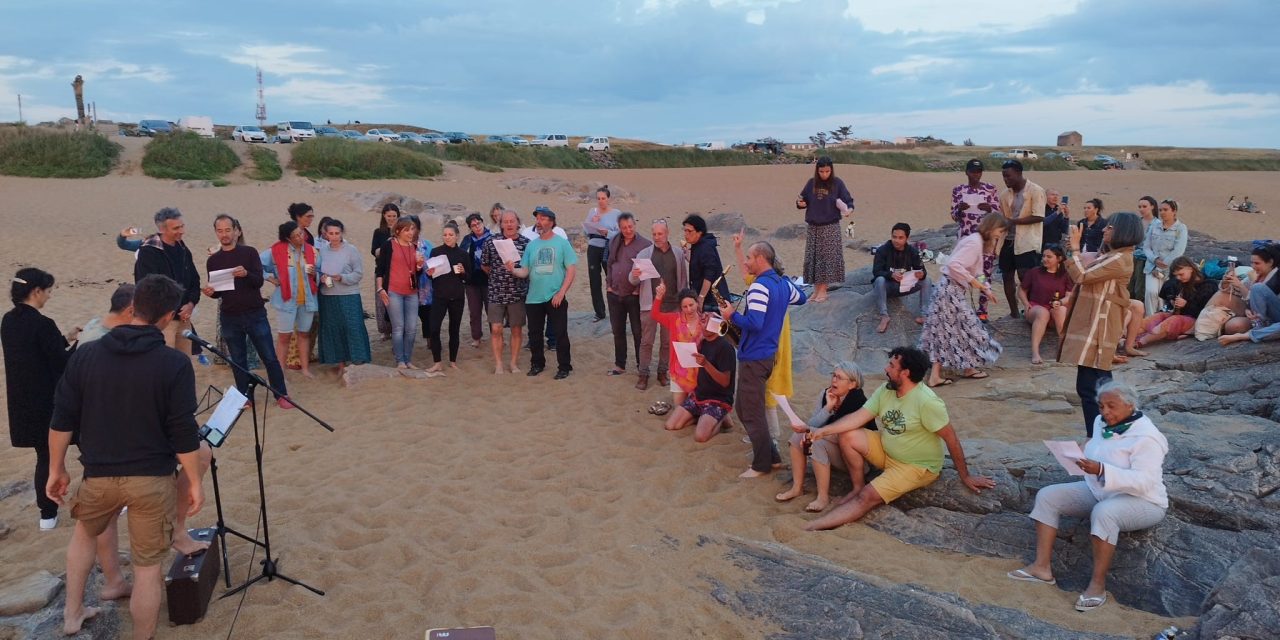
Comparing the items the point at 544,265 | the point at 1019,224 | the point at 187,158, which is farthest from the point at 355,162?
the point at 1019,224

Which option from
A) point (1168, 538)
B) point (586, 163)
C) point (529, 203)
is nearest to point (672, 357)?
point (1168, 538)

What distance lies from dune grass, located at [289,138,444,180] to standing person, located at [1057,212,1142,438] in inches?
1075

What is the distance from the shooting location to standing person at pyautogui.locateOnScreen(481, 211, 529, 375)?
9078mm

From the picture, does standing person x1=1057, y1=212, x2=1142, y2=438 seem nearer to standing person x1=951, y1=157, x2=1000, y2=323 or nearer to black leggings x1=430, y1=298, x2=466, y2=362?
standing person x1=951, y1=157, x2=1000, y2=323

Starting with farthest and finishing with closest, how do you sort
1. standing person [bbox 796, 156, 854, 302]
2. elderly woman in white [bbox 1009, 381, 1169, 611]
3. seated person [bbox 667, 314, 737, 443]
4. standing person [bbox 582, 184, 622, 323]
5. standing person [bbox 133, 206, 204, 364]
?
standing person [bbox 582, 184, 622, 323]
standing person [bbox 796, 156, 854, 302]
standing person [bbox 133, 206, 204, 364]
seated person [bbox 667, 314, 737, 443]
elderly woman in white [bbox 1009, 381, 1169, 611]

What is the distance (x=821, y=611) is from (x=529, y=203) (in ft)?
75.3

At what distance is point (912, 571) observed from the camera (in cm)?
493

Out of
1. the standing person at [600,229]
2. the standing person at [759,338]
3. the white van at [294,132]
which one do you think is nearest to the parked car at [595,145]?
the white van at [294,132]

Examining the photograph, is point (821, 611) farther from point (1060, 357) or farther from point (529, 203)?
point (529, 203)

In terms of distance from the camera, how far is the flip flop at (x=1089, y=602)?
14.7 feet

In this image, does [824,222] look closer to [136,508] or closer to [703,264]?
[703,264]

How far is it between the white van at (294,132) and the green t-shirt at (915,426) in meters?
41.4

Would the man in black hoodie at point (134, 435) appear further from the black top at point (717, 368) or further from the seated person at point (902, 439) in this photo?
the black top at point (717, 368)

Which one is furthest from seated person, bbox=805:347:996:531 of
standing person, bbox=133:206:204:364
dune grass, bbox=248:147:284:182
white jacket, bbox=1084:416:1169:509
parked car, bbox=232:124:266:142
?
parked car, bbox=232:124:266:142
